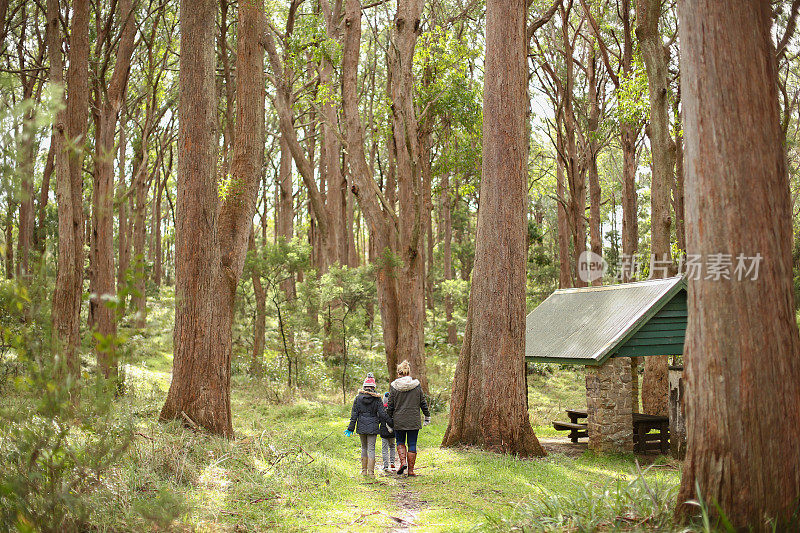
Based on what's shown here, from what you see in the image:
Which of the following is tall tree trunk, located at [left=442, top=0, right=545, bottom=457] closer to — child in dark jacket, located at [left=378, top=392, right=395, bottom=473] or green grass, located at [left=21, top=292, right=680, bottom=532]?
green grass, located at [left=21, top=292, right=680, bottom=532]

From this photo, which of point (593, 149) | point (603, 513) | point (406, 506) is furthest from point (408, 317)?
point (593, 149)

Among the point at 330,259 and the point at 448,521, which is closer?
the point at 448,521

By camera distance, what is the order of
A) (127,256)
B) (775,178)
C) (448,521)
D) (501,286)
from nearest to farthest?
1. (775,178)
2. (448,521)
3. (501,286)
4. (127,256)

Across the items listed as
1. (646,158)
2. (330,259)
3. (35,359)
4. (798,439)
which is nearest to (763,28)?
(798,439)

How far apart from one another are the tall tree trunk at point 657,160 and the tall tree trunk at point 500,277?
455 cm

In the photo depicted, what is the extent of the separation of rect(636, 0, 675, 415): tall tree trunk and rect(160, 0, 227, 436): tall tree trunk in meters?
9.40

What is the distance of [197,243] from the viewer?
10148 mm

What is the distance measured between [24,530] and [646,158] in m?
26.9

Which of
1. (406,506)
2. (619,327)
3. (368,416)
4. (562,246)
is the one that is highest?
(562,246)

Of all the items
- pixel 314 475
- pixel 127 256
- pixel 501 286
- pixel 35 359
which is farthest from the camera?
pixel 127 256

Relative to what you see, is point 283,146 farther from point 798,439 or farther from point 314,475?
point 798,439

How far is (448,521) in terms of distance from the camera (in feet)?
22.0

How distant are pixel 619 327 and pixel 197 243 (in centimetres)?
723

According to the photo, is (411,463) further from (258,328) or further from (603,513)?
(258,328)
